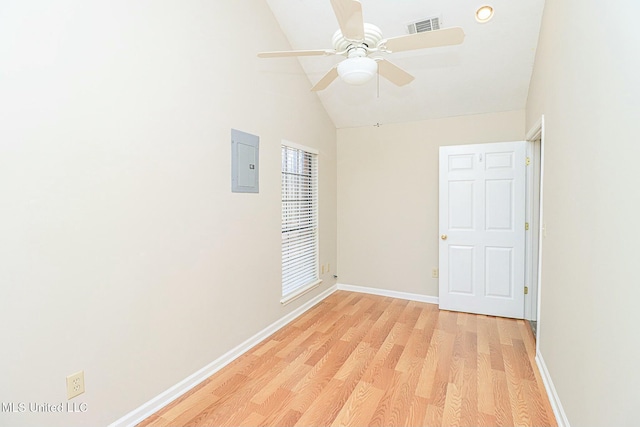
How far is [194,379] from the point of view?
2.33 meters

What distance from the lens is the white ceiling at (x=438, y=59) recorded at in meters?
2.80

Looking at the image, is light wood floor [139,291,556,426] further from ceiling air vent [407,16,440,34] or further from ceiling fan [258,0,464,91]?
ceiling air vent [407,16,440,34]

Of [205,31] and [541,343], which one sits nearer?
[205,31]

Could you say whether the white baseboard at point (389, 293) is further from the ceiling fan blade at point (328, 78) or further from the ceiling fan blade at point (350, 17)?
the ceiling fan blade at point (350, 17)

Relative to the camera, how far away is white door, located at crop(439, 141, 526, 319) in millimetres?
3572

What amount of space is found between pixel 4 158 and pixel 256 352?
2.23m

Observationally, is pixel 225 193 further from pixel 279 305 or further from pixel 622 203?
pixel 622 203

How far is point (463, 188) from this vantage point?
3.77 meters

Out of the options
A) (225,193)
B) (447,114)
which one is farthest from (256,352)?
(447,114)

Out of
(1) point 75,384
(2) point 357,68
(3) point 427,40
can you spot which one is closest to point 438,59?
(3) point 427,40

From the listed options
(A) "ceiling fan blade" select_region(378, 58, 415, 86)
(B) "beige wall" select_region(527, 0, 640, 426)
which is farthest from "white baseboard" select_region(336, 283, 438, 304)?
(A) "ceiling fan blade" select_region(378, 58, 415, 86)

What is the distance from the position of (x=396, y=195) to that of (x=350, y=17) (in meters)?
2.99

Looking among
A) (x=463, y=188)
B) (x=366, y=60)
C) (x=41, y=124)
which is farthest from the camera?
(x=463, y=188)

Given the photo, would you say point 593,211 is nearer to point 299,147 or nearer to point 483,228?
point 483,228
